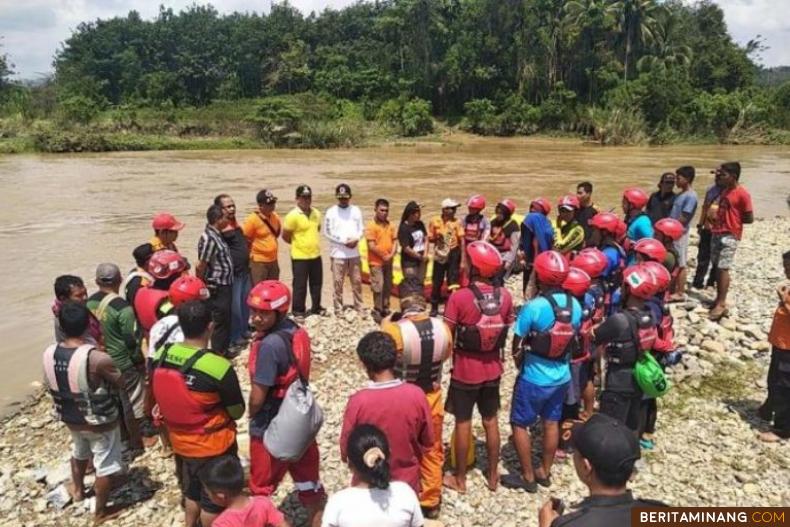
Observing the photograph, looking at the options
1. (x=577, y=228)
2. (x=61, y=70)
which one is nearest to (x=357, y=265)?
(x=577, y=228)

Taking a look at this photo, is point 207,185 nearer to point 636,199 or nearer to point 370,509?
point 636,199

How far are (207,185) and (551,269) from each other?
21.9 meters

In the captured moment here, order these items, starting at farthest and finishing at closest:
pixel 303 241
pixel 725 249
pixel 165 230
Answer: pixel 303 241
pixel 725 249
pixel 165 230

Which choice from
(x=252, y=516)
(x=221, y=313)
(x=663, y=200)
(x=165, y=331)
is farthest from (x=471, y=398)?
(x=663, y=200)

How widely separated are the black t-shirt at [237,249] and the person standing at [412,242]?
1.93 meters

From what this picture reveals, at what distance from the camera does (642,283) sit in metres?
4.22

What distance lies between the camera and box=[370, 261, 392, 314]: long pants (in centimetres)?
763

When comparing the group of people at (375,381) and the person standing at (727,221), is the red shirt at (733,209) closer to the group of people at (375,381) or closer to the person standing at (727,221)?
the person standing at (727,221)

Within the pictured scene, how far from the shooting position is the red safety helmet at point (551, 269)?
157 inches

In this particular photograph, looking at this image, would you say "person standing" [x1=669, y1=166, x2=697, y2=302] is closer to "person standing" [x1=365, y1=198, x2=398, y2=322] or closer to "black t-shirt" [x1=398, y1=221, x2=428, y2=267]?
"black t-shirt" [x1=398, y1=221, x2=428, y2=267]

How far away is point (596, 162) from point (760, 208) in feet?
43.3

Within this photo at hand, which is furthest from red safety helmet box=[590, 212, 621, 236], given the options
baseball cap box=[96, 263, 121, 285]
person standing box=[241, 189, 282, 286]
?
baseball cap box=[96, 263, 121, 285]

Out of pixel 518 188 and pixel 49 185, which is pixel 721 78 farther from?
pixel 49 185

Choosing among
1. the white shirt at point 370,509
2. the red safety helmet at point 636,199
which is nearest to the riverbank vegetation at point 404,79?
the red safety helmet at point 636,199
